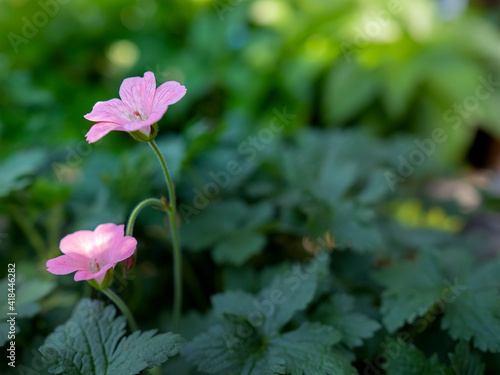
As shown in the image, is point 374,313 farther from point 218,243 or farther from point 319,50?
point 319,50

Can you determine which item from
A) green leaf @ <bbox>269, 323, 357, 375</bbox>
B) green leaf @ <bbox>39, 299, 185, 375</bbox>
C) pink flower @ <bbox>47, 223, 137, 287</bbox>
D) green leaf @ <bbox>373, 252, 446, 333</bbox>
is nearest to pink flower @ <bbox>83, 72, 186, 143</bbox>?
pink flower @ <bbox>47, 223, 137, 287</bbox>

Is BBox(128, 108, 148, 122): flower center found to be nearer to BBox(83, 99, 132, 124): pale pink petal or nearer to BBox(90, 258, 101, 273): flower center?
BBox(83, 99, 132, 124): pale pink petal

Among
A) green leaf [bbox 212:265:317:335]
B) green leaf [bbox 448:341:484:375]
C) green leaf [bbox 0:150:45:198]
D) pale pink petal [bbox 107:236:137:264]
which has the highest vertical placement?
green leaf [bbox 0:150:45:198]

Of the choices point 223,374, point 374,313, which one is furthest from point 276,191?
point 223,374

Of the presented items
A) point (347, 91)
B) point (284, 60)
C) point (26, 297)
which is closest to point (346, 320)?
point (26, 297)

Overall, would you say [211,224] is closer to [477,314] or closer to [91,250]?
[91,250]

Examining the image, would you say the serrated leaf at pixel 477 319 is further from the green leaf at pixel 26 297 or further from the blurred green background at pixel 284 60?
the blurred green background at pixel 284 60

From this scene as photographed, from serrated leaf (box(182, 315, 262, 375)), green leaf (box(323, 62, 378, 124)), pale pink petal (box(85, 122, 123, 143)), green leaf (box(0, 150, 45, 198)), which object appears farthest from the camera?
green leaf (box(323, 62, 378, 124))

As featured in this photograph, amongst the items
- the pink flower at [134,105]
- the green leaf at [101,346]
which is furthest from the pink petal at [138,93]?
the green leaf at [101,346]
